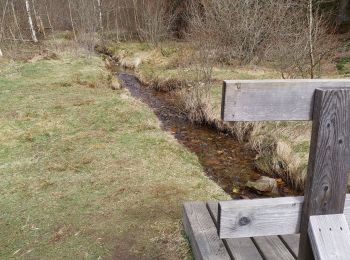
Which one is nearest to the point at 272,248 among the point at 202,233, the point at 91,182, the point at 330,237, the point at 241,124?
the point at 202,233

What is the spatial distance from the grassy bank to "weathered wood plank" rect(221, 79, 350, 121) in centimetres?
439

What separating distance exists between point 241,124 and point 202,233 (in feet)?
16.7

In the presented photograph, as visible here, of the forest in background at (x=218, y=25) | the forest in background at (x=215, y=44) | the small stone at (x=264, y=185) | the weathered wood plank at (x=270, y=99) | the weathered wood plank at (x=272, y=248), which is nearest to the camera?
the weathered wood plank at (x=270, y=99)

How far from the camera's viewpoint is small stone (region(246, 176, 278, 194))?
5.68 metres

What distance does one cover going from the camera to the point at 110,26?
2848 centimetres

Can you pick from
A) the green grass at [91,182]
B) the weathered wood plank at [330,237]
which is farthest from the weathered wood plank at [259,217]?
the green grass at [91,182]

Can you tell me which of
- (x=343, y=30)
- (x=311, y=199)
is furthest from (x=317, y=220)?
(x=343, y=30)

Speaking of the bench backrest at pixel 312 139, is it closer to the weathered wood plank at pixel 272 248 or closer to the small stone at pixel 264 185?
the weathered wood plank at pixel 272 248

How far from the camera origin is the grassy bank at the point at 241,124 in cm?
645

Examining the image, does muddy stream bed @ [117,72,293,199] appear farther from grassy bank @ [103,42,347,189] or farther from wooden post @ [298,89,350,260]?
wooden post @ [298,89,350,260]

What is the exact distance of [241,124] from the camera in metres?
8.12

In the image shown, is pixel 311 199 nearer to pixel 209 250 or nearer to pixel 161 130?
pixel 209 250

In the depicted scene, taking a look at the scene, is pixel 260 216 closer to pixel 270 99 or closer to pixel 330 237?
pixel 330 237

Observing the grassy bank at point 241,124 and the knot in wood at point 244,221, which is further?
the grassy bank at point 241,124
